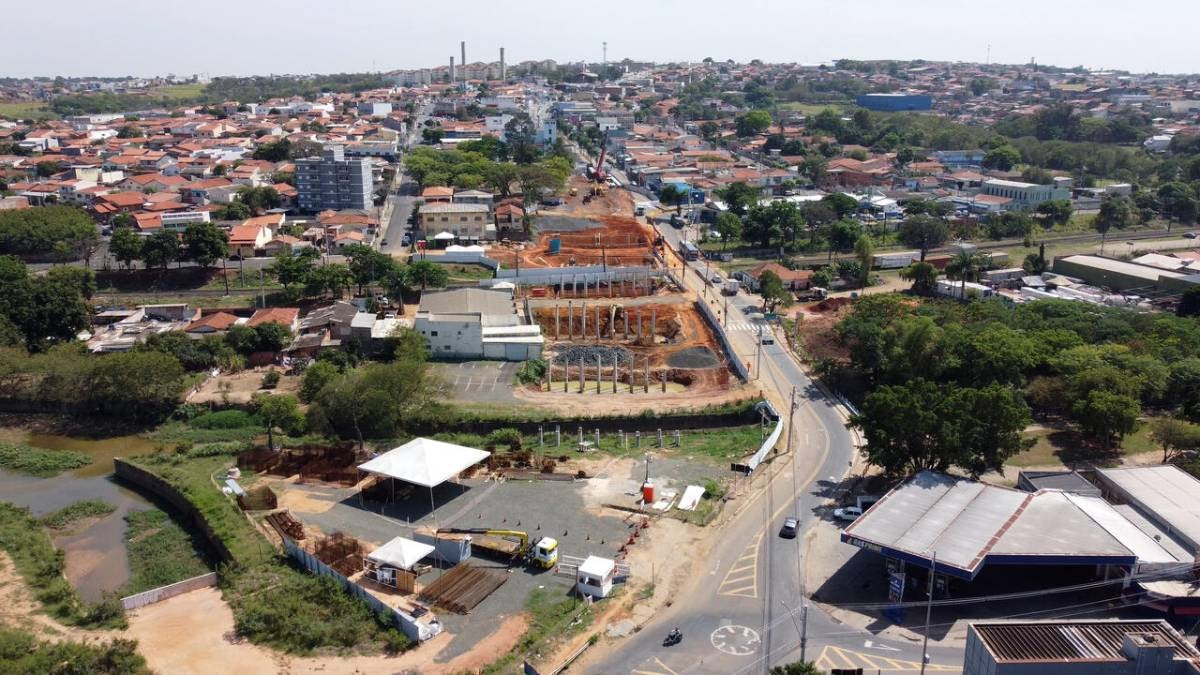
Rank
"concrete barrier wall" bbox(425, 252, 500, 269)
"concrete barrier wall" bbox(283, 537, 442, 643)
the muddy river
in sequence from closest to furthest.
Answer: "concrete barrier wall" bbox(283, 537, 442, 643) → the muddy river → "concrete barrier wall" bbox(425, 252, 500, 269)

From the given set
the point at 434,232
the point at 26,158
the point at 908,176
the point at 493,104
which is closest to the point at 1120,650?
the point at 434,232

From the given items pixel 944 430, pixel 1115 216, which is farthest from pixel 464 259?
pixel 1115 216

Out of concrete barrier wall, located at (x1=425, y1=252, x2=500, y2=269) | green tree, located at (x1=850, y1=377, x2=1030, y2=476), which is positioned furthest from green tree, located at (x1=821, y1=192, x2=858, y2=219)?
green tree, located at (x1=850, y1=377, x2=1030, y2=476)

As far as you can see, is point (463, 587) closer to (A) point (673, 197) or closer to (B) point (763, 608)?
(B) point (763, 608)

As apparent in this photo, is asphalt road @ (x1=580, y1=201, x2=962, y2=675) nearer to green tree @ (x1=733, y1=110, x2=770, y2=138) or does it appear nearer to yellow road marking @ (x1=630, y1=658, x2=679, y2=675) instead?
yellow road marking @ (x1=630, y1=658, x2=679, y2=675)

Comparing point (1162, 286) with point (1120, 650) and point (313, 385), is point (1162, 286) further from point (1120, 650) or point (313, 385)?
point (313, 385)

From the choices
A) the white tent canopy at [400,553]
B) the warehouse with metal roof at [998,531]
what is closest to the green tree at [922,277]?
the warehouse with metal roof at [998,531]

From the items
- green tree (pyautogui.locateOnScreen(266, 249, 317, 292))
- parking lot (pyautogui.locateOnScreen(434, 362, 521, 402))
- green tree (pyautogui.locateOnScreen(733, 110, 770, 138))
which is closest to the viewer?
parking lot (pyautogui.locateOnScreen(434, 362, 521, 402))
